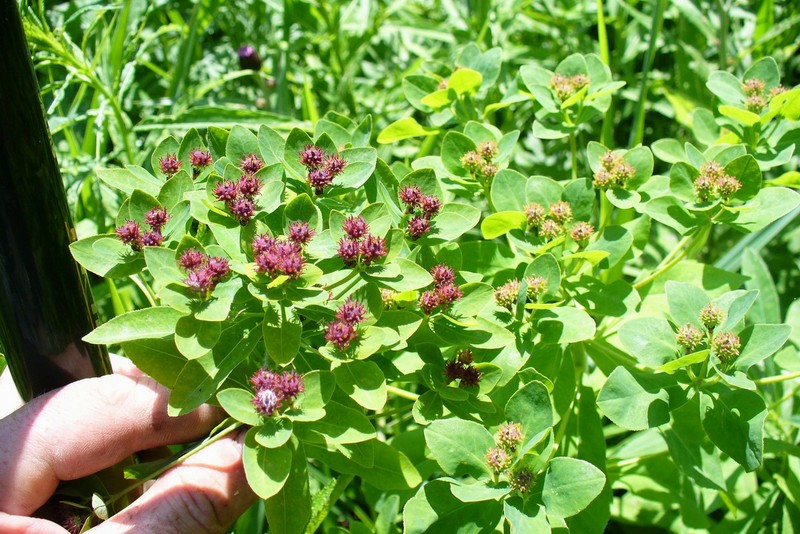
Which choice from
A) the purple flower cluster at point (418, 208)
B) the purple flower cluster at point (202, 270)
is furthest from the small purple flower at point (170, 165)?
the purple flower cluster at point (418, 208)

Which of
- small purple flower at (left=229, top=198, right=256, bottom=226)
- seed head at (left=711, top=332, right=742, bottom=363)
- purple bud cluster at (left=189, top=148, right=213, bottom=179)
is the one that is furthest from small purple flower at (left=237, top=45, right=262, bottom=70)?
seed head at (left=711, top=332, right=742, bottom=363)

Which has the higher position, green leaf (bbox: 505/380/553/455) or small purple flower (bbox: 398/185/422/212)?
small purple flower (bbox: 398/185/422/212)

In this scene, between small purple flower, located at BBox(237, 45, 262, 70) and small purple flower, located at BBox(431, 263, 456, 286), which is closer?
small purple flower, located at BBox(431, 263, 456, 286)

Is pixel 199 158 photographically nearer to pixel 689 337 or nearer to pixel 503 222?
pixel 503 222

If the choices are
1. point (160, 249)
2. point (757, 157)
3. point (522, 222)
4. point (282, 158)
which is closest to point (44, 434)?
point (160, 249)

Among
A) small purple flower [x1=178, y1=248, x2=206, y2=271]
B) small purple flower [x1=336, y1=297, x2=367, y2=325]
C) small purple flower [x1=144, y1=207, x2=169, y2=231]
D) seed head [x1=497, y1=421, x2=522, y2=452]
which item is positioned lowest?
seed head [x1=497, y1=421, x2=522, y2=452]

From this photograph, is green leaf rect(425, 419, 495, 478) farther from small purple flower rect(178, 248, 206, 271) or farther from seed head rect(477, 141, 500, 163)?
seed head rect(477, 141, 500, 163)

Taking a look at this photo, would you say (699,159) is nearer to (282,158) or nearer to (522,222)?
(522,222)
